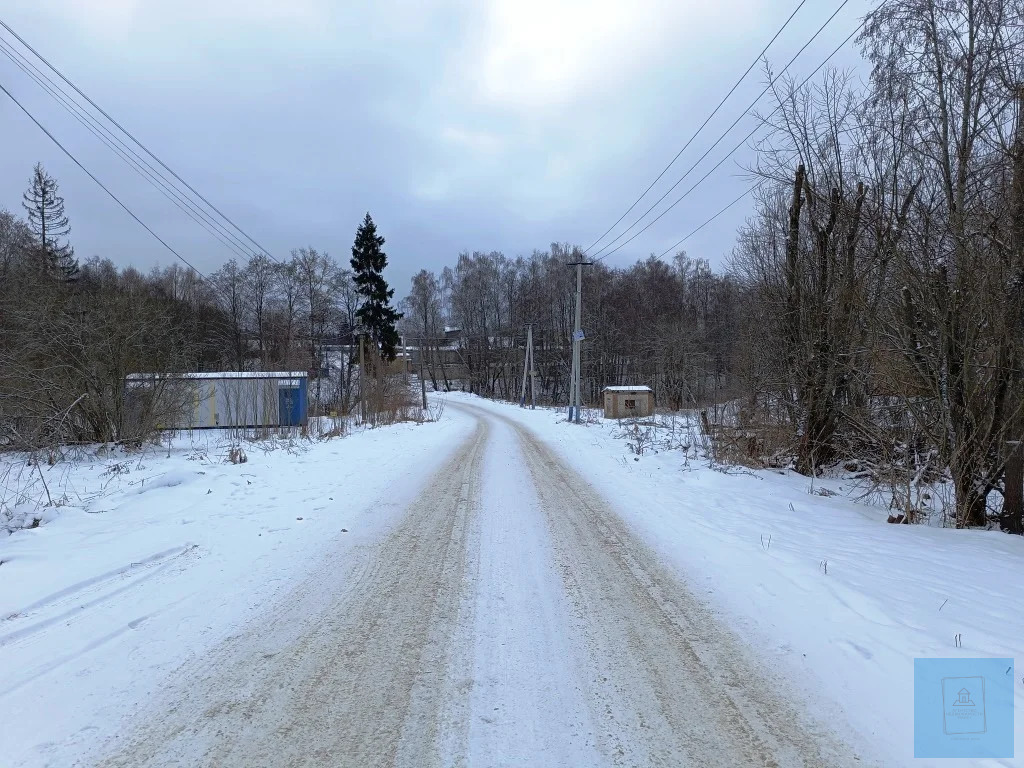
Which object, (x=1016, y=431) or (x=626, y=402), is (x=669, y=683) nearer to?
(x=1016, y=431)

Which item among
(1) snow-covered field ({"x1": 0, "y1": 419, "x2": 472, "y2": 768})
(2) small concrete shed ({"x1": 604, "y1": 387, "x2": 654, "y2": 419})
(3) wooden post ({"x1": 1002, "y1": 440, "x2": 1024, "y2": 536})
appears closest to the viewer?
(1) snow-covered field ({"x1": 0, "y1": 419, "x2": 472, "y2": 768})

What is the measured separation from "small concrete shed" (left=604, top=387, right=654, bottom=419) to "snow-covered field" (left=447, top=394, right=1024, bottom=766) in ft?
69.3

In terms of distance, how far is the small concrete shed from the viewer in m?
30.0

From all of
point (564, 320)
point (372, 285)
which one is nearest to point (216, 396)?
point (372, 285)

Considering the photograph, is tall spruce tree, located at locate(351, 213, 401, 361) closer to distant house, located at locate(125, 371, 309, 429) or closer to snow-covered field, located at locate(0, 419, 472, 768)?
distant house, located at locate(125, 371, 309, 429)

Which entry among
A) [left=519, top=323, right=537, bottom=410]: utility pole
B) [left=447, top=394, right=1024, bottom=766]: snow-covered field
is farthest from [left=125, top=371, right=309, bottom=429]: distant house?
[left=519, top=323, right=537, bottom=410]: utility pole

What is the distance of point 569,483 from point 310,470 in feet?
16.0

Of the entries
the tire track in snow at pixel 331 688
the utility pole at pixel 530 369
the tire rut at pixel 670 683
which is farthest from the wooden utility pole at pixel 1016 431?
the utility pole at pixel 530 369

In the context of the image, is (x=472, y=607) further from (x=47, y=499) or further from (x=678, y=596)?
(x=47, y=499)

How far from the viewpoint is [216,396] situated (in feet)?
84.5

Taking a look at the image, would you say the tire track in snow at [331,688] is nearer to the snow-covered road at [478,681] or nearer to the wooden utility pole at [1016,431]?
the snow-covered road at [478,681]

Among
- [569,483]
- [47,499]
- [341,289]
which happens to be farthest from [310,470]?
[341,289]

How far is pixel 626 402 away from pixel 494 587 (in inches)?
1041

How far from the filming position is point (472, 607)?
13.8 feet
